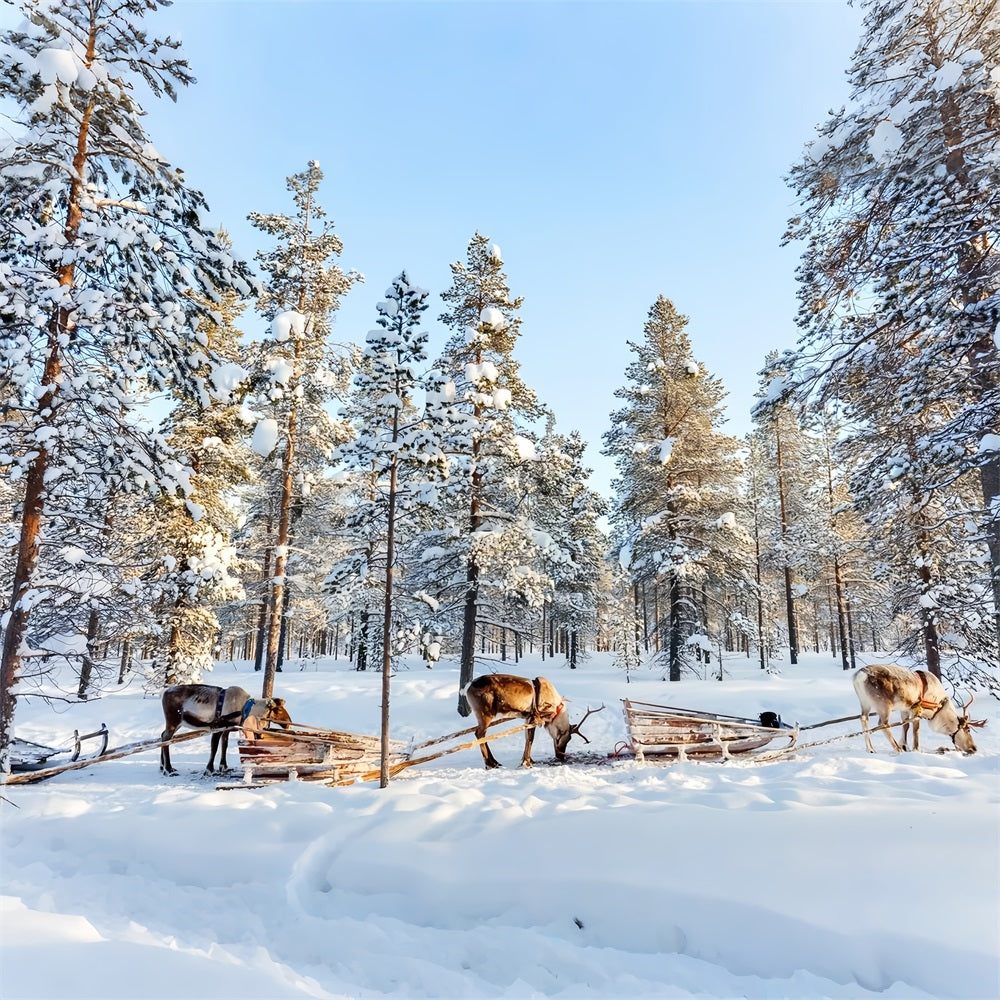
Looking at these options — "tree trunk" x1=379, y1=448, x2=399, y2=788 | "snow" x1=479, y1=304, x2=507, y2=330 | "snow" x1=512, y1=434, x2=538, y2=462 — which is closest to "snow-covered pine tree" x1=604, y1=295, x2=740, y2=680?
"snow" x1=512, y1=434, x2=538, y2=462

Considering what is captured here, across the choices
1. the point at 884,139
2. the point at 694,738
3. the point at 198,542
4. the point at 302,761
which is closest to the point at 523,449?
the point at 694,738

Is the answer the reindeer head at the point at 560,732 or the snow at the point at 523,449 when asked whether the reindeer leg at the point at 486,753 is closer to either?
the reindeer head at the point at 560,732

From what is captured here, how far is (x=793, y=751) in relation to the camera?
10.1m

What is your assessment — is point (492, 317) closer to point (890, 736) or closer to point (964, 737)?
point (890, 736)

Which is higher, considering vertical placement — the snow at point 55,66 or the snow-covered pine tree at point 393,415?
the snow at point 55,66

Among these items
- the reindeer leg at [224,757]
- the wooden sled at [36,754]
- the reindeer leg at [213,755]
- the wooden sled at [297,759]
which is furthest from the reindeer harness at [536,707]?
the wooden sled at [36,754]

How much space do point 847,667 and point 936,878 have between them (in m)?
29.2

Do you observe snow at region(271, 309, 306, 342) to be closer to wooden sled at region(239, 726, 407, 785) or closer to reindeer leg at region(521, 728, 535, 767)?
wooden sled at region(239, 726, 407, 785)

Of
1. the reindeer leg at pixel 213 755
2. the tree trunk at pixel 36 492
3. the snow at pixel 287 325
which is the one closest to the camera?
the tree trunk at pixel 36 492

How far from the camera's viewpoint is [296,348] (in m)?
16.0

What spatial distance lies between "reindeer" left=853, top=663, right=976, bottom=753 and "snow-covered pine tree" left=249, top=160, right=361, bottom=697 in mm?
14109

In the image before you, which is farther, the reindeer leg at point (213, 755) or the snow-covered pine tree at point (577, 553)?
the snow-covered pine tree at point (577, 553)

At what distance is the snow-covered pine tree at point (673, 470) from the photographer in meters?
20.4

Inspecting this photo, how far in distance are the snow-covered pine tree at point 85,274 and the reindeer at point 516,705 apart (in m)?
6.81
